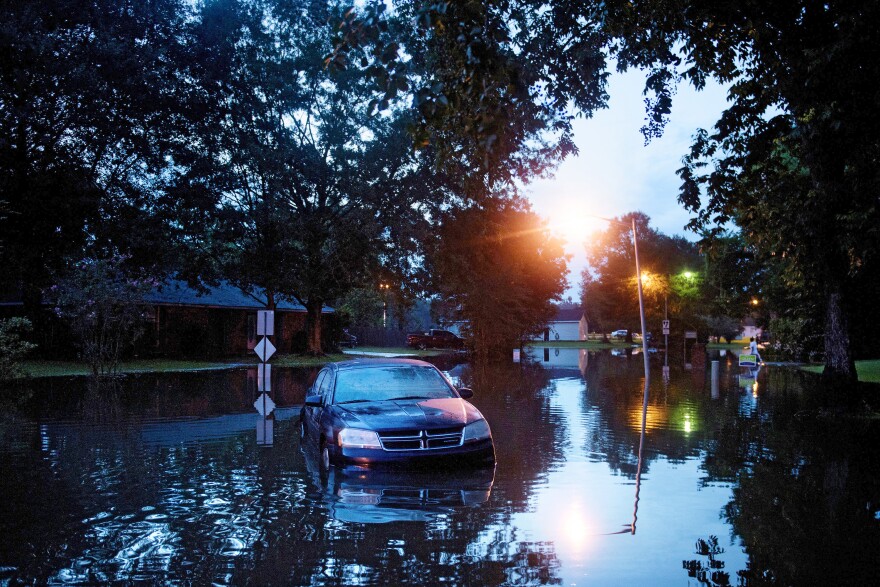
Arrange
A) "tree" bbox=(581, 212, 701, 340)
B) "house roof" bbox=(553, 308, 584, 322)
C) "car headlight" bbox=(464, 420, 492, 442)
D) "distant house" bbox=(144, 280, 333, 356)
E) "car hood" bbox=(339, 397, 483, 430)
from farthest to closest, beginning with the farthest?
"house roof" bbox=(553, 308, 584, 322) < "tree" bbox=(581, 212, 701, 340) < "distant house" bbox=(144, 280, 333, 356) < "car headlight" bbox=(464, 420, 492, 442) < "car hood" bbox=(339, 397, 483, 430)

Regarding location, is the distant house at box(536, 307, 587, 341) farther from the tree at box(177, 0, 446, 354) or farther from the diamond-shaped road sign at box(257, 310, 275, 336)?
the diamond-shaped road sign at box(257, 310, 275, 336)

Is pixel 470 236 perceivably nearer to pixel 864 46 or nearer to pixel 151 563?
pixel 864 46

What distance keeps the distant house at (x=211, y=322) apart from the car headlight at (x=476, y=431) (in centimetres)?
3168

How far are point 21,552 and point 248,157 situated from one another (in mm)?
31953

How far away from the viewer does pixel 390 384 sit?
9906mm

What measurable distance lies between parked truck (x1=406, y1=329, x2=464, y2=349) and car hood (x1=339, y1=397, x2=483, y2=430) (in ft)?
198

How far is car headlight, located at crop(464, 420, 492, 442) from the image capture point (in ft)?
28.1

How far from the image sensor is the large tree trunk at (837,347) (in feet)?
54.6

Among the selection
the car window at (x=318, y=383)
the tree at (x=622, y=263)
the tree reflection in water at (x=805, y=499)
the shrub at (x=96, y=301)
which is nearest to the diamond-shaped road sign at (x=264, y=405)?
the car window at (x=318, y=383)

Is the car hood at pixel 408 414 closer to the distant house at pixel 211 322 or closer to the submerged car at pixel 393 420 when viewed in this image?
the submerged car at pixel 393 420

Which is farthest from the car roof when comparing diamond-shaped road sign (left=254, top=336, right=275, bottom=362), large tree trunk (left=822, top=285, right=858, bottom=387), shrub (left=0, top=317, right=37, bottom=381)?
shrub (left=0, top=317, right=37, bottom=381)

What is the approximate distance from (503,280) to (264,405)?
100 feet

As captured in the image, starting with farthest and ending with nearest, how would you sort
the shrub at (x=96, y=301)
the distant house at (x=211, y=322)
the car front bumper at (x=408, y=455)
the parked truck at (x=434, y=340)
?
the parked truck at (x=434, y=340)
the distant house at (x=211, y=322)
the shrub at (x=96, y=301)
the car front bumper at (x=408, y=455)

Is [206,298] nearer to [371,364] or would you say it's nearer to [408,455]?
[371,364]
